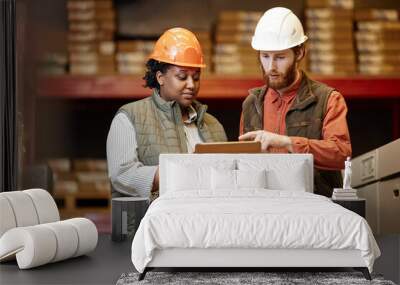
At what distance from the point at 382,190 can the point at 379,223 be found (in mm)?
271

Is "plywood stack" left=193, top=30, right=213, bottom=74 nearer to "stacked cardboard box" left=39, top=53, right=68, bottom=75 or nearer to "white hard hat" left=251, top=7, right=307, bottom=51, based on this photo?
"white hard hat" left=251, top=7, right=307, bottom=51

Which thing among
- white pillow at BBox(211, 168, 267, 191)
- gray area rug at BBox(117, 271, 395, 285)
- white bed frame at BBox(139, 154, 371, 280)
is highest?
white pillow at BBox(211, 168, 267, 191)

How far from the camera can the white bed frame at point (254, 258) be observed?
4031 millimetres

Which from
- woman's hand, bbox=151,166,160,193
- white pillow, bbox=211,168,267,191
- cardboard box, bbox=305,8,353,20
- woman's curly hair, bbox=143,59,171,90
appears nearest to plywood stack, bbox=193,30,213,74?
woman's curly hair, bbox=143,59,171,90

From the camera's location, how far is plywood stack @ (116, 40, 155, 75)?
20.3 ft

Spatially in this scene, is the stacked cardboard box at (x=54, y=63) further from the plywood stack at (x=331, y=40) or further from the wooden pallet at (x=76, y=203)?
the plywood stack at (x=331, y=40)

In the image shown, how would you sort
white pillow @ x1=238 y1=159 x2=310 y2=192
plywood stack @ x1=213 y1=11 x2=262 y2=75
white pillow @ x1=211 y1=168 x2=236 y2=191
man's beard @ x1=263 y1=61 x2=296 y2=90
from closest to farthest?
1. white pillow @ x1=211 y1=168 x2=236 y2=191
2. white pillow @ x1=238 y1=159 x2=310 y2=192
3. man's beard @ x1=263 y1=61 x2=296 y2=90
4. plywood stack @ x1=213 y1=11 x2=262 y2=75

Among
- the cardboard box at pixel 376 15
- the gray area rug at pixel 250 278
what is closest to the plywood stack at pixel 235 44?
the cardboard box at pixel 376 15

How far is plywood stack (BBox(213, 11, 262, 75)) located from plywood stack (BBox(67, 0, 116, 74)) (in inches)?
32.6

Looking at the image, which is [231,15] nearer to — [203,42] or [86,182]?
[203,42]

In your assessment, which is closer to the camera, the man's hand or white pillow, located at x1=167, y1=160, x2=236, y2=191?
white pillow, located at x1=167, y1=160, x2=236, y2=191

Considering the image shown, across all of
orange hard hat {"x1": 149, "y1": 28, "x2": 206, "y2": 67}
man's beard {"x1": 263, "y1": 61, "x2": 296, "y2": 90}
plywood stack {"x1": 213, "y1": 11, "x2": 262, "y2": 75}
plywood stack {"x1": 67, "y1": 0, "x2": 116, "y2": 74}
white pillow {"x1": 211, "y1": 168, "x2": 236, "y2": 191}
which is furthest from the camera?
plywood stack {"x1": 67, "y1": 0, "x2": 116, "y2": 74}

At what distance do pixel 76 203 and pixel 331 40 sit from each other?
2362 millimetres

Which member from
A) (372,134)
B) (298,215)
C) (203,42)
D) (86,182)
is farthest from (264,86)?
(298,215)
